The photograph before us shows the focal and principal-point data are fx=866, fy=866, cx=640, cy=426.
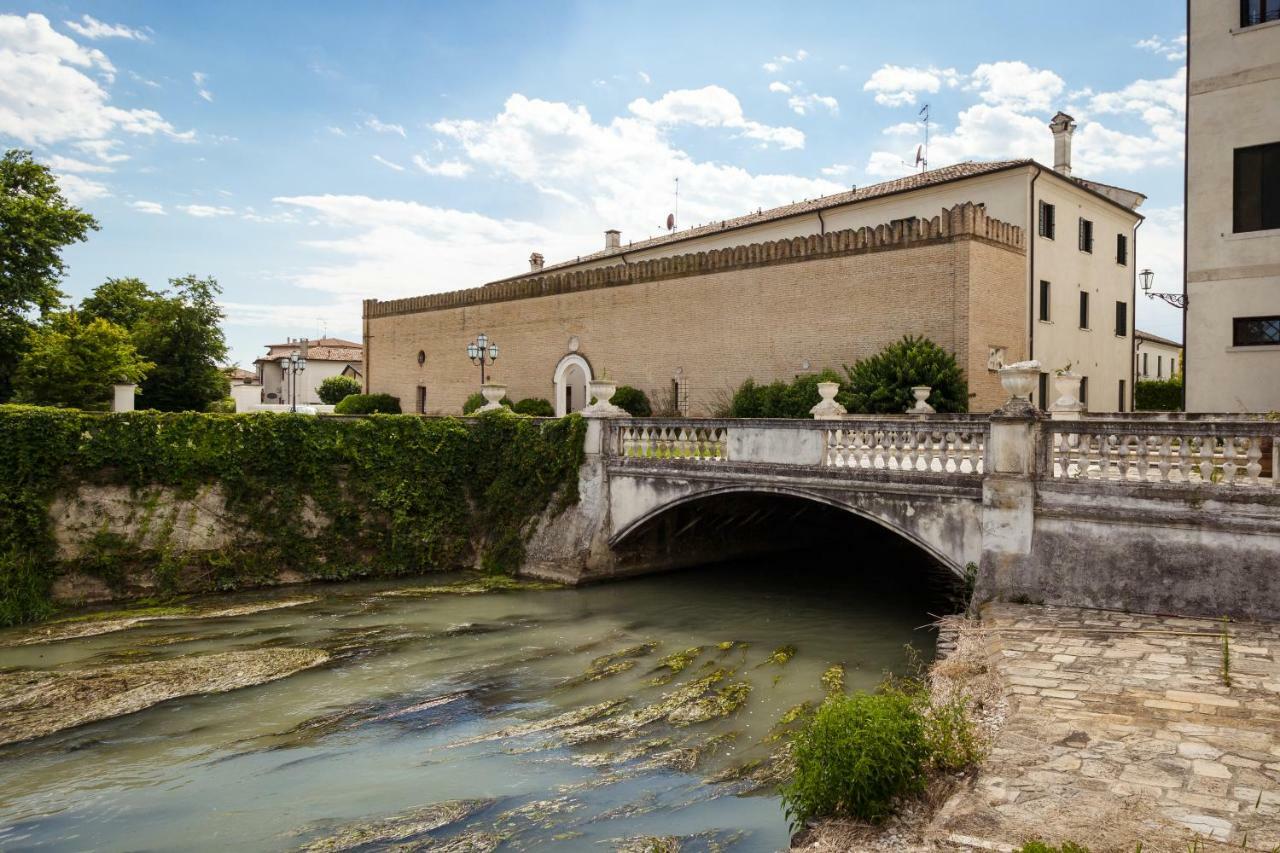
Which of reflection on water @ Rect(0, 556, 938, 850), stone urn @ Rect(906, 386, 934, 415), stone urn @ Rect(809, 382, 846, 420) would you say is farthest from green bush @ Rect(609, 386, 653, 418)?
stone urn @ Rect(809, 382, 846, 420)

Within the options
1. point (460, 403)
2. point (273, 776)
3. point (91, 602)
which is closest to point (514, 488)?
point (91, 602)

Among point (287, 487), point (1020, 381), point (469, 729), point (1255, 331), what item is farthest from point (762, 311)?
point (469, 729)

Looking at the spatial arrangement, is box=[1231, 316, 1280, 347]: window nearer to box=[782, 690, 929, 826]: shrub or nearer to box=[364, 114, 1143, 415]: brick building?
box=[364, 114, 1143, 415]: brick building

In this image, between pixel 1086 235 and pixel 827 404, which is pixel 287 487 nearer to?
pixel 827 404

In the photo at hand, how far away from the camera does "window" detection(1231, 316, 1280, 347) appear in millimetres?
14438

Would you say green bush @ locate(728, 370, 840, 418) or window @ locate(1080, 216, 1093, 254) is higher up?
window @ locate(1080, 216, 1093, 254)

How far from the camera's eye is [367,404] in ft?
121

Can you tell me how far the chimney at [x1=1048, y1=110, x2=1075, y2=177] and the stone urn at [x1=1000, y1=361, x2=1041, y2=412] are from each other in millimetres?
20713

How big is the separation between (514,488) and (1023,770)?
43.5 feet

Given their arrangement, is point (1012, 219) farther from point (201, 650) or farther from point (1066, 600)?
point (201, 650)

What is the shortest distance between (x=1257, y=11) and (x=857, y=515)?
10.8 m

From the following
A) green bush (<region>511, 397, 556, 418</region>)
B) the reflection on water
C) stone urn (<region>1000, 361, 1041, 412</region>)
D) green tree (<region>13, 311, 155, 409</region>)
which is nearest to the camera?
the reflection on water

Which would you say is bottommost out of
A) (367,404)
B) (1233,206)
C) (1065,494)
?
(1065,494)

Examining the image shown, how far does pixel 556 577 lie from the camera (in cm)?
1650
